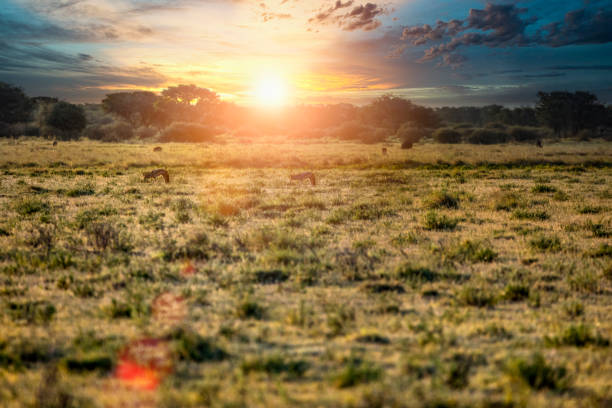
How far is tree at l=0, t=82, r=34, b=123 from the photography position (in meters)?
80.9

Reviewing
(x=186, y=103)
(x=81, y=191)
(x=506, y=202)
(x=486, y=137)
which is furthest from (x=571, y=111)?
(x=81, y=191)

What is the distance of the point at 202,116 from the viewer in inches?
4161

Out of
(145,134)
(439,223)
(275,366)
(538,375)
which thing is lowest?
(275,366)

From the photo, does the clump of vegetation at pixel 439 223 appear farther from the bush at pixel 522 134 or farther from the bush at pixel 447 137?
A: the bush at pixel 522 134

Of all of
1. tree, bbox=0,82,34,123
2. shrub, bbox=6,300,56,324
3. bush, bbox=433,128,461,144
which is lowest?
shrub, bbox=6,300,56,324

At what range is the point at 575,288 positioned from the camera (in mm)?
6984

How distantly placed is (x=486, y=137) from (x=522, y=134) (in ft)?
37.0

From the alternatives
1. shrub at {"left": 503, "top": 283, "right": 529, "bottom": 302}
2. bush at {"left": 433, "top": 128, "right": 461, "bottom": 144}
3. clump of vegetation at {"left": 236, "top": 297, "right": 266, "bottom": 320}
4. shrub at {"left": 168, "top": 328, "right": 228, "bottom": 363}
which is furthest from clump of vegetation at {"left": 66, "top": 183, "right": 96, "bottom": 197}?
bush at {"left": 433, "top": 128, "right": 461, "bottom": 144}

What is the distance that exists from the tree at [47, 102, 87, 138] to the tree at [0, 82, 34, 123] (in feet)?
46.1

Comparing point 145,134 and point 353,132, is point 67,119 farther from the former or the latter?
point 353,132

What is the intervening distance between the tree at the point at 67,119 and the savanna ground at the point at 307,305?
68.4 metres

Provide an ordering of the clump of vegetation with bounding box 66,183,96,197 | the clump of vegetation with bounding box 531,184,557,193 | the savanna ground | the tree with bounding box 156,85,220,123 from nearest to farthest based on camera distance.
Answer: the savanna ground
the clump of vegetation with bounding box 66,183,96,197
the clump of vegetation with bounding box 531,184,557,193
the tree with bounding box 156,85,220,123

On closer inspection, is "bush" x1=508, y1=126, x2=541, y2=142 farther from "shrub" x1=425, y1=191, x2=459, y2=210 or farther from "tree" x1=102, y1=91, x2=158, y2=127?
"tree" x1=102, y1=91, x2=158, y2=127

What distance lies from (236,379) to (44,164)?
31139 millimetres
